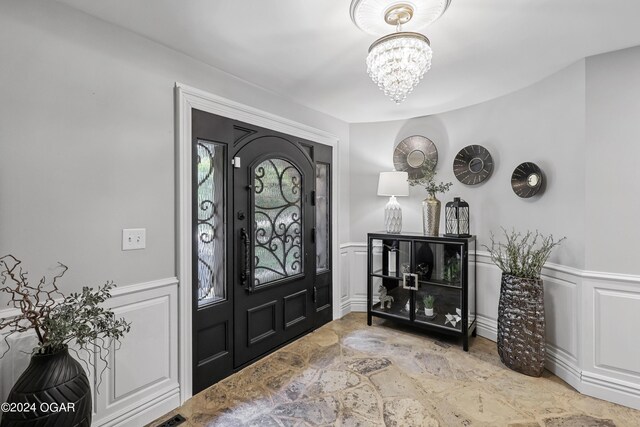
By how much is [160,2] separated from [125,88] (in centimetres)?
56

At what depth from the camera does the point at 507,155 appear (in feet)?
9.91

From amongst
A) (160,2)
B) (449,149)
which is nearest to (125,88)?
(160,2)

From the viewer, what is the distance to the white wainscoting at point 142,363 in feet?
5.95

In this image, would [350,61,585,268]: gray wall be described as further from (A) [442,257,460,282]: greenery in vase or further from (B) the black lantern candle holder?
(A) [442,257,460,282]: greenery in vase

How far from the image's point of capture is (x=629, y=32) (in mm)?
1908

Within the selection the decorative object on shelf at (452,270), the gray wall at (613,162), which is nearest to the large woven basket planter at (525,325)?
the gray wall at (613,162)

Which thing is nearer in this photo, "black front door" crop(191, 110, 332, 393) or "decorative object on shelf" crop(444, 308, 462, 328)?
"black front door" crop(191, 110, 332, 393)

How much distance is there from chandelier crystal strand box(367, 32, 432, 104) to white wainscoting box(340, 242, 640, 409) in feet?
6.51

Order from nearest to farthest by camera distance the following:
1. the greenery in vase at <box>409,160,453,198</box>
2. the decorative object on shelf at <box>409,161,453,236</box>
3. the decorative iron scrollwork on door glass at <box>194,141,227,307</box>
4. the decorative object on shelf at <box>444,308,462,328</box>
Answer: the decorative iron scrollwork on door glass at <box>194,141,227,307</box> → the decorative object on shelf at <box>444,308,462,328</box> → the decorative object on shelf at <box>409,161,453,236</box> → the greenery in vase at <box>409,160,453,198</box>

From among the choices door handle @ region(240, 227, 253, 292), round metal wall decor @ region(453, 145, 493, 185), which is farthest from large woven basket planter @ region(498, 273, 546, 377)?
door handle @ region(240, 227, 253, 292)

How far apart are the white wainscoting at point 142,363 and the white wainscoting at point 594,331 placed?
9.64ft

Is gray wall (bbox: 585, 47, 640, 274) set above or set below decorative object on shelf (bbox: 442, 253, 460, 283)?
above

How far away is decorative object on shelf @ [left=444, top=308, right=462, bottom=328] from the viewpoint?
10.1 feet

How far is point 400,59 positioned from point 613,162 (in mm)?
1861
